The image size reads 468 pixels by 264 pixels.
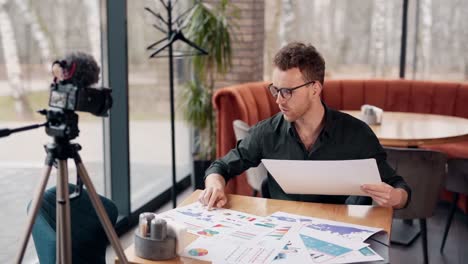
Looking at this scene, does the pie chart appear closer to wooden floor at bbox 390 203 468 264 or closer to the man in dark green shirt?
the man in dark green shirt

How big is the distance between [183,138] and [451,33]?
289cm

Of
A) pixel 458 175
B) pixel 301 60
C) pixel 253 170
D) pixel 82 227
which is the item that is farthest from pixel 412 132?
pixel 82 227

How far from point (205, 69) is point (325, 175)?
2.97 meters

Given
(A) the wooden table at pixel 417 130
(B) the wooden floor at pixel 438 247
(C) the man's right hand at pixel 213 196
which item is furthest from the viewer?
(B) the wooden floor at pixel 438 247

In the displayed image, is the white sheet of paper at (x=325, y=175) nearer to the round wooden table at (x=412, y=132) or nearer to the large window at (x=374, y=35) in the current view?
the round wooden table at (x=412, y=132)

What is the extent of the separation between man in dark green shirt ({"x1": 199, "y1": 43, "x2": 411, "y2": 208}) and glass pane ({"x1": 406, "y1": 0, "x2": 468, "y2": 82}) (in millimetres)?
3806

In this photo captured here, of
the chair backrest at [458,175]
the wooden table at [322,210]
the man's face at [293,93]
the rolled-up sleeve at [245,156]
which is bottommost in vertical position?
the chair backrest at [458,175]

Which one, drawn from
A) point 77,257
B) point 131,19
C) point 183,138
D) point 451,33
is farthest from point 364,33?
point 77,257

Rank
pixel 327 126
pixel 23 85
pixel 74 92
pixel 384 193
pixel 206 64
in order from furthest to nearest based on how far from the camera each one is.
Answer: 1. pixel 206 64
2. pixel 23 85
3. pixel 327 126
4. pixel 384 193
5. pixel 74 92

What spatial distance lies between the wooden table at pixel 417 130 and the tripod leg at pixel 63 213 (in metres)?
2.22

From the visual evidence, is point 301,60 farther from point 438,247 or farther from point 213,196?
point 438,247

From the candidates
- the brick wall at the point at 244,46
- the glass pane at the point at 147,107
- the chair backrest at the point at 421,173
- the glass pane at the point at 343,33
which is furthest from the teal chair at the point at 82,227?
the glass pane at the point at 343,33

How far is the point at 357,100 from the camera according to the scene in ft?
17.2

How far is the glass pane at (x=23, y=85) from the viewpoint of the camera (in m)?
2.91
